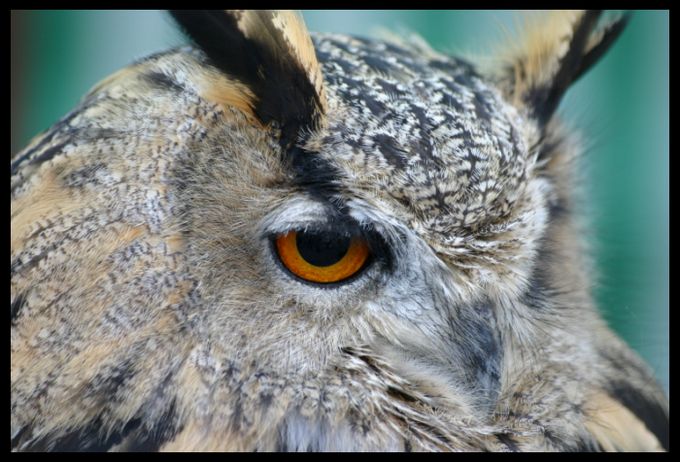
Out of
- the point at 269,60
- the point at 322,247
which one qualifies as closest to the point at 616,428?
the point at 322,247

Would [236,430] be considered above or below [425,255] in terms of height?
below

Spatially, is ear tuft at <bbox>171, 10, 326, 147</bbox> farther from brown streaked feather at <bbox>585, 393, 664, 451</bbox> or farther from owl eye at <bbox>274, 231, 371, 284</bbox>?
brown streaked feather at <bbox>585, 393, 664, 451</bbox>

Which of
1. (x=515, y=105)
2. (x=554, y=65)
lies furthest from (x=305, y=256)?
(x=554, y=65)

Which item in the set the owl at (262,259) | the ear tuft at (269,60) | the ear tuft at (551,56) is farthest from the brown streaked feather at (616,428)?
the ear tuft at (269,60)

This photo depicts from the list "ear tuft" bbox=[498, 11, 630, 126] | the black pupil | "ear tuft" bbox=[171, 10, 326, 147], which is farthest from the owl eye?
"ear tuft" bbox=[498, 11, 630, 126]

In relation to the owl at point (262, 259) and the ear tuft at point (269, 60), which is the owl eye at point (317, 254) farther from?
the ear tuft at point (269, 60)

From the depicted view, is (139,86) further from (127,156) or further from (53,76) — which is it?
(53,76)

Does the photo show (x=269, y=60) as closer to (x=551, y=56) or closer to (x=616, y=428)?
(x=551, y=56)
